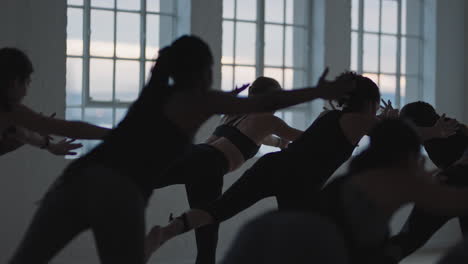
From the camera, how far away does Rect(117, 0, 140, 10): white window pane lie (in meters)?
5.51

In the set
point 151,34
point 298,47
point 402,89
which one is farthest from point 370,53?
point 151,34

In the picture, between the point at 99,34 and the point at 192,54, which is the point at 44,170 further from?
the point at 192,54

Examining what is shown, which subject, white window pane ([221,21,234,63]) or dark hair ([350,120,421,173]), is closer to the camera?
dark hair ([350,120,421,173])

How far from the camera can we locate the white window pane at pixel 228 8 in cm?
598

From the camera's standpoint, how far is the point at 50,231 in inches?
74.6

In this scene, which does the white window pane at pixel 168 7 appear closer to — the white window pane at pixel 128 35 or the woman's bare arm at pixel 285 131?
the white window pane at pixel 128 35

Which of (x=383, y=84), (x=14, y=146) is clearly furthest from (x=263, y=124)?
(x=383, y=84)

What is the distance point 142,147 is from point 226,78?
3993 millimetres

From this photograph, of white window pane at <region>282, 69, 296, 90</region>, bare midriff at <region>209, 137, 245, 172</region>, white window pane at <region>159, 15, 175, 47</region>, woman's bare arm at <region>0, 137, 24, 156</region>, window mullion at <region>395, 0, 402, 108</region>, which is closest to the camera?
woman's bare arm at <region>0, 137, 24, 156</region>

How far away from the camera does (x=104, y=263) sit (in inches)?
77.1

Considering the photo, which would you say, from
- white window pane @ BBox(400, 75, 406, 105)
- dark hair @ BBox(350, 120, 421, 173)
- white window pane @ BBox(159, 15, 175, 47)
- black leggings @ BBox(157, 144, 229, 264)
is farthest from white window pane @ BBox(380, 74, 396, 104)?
dark hair @ BBox(350, 120, 421, 173)

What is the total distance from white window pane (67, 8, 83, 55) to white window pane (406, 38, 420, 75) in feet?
11.4

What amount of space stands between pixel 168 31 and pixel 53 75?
116 centimetres

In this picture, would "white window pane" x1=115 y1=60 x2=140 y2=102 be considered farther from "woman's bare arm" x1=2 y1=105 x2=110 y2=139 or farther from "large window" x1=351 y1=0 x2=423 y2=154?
"woman's bare arm" x1=2 y1=105 x2=110 y2=139
